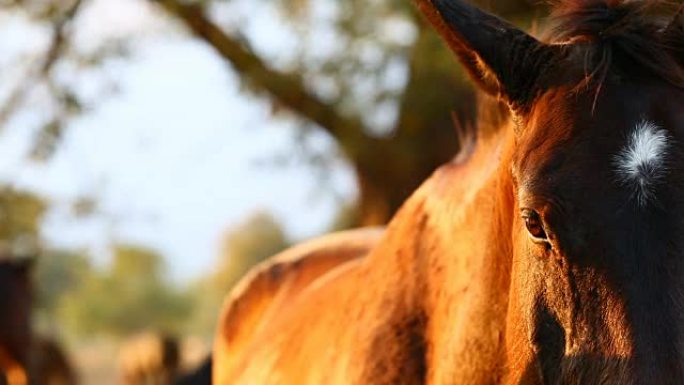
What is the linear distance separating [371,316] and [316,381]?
14.6 inches

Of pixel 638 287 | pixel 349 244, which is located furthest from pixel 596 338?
pixel 349 244

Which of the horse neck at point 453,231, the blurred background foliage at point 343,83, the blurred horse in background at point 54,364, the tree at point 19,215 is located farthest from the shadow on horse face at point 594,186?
the blurred horse in background at point 54,364

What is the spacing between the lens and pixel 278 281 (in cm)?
595

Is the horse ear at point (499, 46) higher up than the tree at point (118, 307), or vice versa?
the horse ear at point (499, 46)

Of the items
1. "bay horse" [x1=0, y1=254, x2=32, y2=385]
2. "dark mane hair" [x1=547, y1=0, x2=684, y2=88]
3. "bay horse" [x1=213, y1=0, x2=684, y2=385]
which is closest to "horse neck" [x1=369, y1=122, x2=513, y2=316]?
"bay horse" [x1=213, y1=0, x2=684, y2=385]

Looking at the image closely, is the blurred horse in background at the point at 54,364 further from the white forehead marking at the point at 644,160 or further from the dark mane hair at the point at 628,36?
the white forehead marking at the point at 644,160

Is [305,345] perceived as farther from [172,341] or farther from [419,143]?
[172,341]

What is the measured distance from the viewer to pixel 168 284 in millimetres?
85125

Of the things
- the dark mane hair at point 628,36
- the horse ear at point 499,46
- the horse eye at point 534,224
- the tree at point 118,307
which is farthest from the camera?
the tree at point 118,307

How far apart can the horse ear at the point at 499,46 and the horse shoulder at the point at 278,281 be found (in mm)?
2431

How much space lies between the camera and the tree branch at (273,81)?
1160 cm

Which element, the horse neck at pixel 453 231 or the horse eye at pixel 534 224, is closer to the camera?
the horse eye at pixel 534 224

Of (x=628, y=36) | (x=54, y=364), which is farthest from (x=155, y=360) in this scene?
(x=628, y=36)

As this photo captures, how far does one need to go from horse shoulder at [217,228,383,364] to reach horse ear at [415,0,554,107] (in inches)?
95.7
